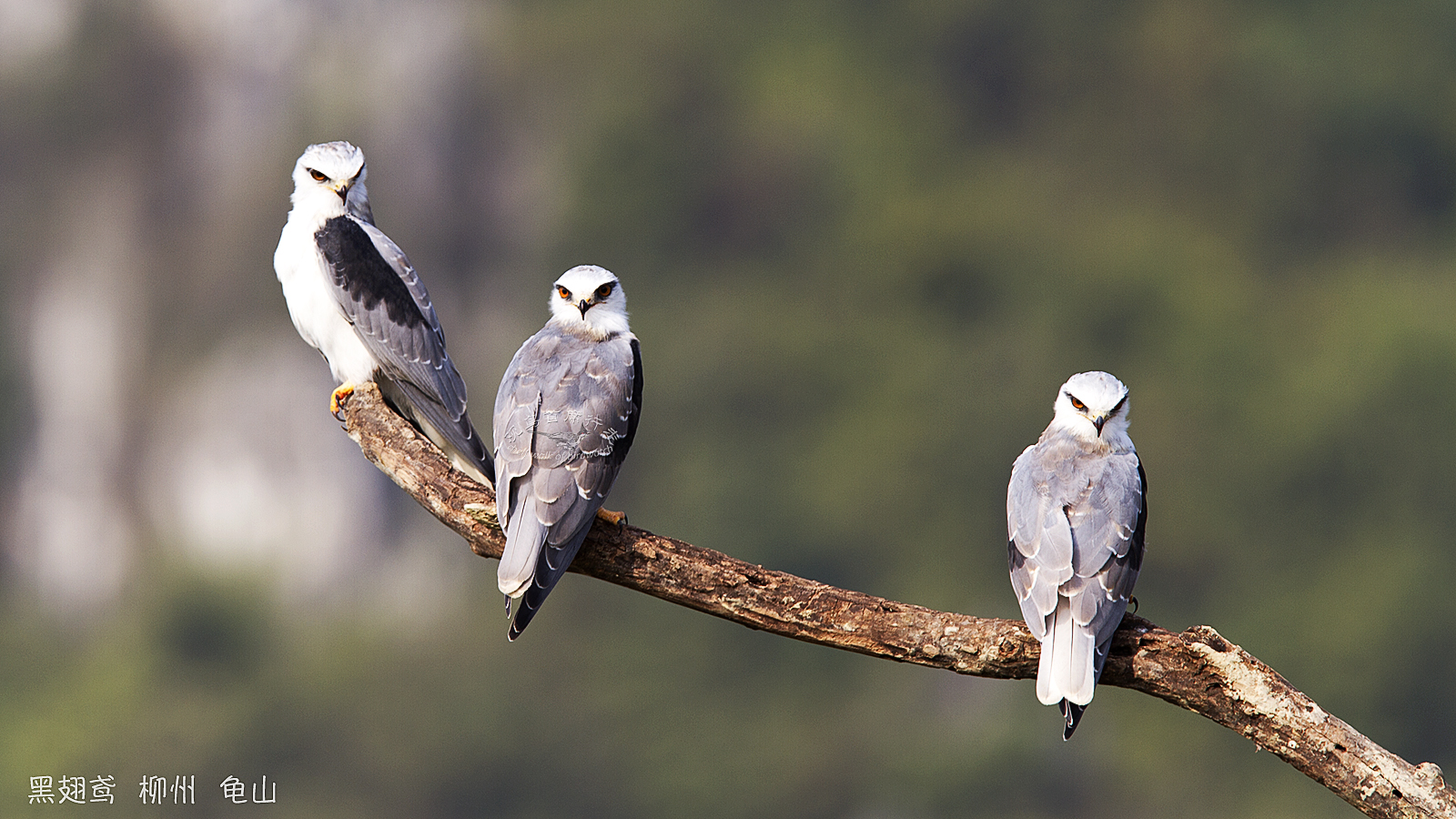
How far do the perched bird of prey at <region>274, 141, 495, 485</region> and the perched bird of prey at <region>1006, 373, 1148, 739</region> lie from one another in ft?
7.05

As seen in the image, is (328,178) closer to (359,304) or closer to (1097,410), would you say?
(359,304)

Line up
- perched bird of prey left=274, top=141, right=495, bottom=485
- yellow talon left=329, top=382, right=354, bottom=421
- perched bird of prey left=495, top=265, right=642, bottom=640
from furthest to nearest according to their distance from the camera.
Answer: perched bird of prey left=274, top=141, right=495, bottom=485 < yellow talon left=329, top=382, right=354, bottom=421 < perched bird of prey left=495, top=265, right=642, bottom=640

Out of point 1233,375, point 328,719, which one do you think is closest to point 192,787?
point 328,719

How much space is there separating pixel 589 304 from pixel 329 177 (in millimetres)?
1591

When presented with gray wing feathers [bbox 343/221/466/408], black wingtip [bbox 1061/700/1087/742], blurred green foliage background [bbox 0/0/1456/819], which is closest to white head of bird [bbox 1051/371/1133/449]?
black wingtip [bbox 1061/700/1087/742]

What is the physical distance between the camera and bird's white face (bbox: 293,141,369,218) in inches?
258

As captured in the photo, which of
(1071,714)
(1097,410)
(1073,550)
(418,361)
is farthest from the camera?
(418,361)

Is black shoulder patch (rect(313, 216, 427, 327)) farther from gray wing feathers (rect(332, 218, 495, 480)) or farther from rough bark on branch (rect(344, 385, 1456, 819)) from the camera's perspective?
rough bark on branch (rect(344, 385, 1456, 819))

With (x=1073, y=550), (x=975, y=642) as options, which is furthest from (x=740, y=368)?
(x=975, y=642)

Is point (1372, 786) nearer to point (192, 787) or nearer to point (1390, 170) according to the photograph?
point (192, 787)

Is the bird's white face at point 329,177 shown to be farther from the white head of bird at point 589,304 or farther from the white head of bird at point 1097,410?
the white head of bird at point 1097,410

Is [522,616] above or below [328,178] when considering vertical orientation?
below

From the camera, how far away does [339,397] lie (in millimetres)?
6301

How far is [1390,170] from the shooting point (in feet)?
140
